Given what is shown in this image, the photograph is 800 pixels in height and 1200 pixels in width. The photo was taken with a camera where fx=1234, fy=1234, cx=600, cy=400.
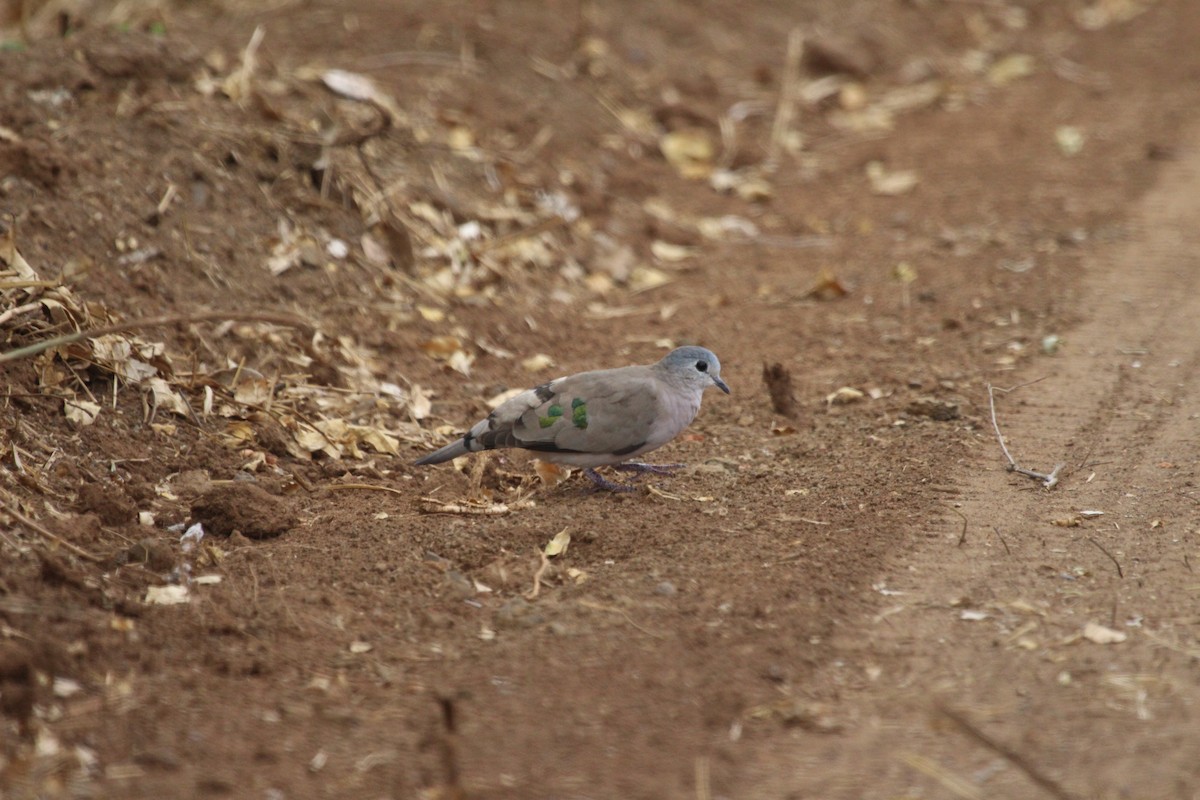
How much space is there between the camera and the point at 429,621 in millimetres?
4324

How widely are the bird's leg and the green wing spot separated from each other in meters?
0.35

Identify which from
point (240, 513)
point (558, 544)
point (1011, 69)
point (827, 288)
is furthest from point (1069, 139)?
point (240, 513)

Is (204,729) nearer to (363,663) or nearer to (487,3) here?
(363,663)

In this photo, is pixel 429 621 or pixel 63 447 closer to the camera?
pixel 429 621

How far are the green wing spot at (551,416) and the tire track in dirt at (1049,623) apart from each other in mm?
1586

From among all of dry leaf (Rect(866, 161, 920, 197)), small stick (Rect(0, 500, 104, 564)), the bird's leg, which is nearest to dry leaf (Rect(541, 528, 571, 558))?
the bird's leg

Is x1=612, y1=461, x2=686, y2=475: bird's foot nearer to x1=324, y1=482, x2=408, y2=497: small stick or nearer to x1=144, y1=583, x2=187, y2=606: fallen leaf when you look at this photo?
x1=324, y1=482, x2=408, y2=497: small stick

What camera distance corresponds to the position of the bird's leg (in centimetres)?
556

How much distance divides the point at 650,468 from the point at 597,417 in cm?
53

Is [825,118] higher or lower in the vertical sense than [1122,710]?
lower

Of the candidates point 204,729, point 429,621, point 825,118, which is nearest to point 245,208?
point 429,621

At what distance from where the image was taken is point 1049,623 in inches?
166

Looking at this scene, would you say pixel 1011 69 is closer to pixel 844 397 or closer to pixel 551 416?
pixel 844 397

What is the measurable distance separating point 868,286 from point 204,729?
224 inches
